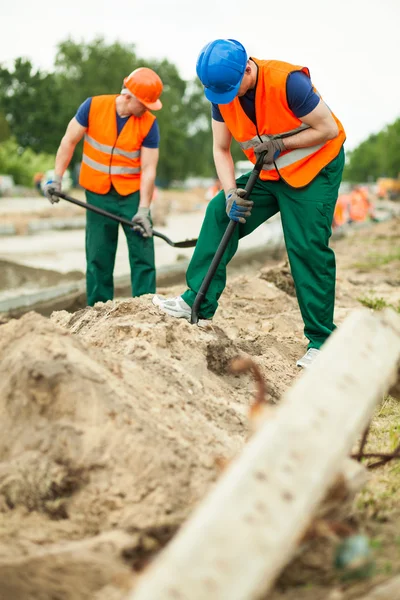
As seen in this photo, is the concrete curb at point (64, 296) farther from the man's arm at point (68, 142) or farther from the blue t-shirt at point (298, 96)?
the blue t-shirt at point (298, 96)

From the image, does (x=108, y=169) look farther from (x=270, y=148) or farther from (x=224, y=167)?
(x=270, y=148)

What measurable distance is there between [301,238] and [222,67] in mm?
1085

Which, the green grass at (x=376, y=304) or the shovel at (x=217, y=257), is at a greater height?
the shovel at (x=217, y=257)

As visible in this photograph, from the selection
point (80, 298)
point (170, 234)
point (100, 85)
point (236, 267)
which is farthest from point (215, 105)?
point (100, 85)

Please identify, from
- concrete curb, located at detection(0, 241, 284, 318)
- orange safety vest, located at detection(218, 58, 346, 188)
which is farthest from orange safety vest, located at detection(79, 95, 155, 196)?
orange safety vest, located at detection(218, 58, 346, 188)

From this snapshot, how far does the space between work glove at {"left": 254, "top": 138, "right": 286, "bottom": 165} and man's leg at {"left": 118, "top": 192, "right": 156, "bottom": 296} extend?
1.95 meters

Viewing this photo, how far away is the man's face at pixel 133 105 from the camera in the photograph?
587 cm

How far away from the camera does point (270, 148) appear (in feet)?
14.0

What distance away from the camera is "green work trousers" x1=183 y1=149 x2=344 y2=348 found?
169 inches

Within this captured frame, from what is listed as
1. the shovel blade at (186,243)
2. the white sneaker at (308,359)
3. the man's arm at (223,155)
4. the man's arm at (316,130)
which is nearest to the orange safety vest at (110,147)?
the shovel blade at (186,243)

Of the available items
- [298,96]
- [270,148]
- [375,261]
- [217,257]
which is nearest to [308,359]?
[217,257]

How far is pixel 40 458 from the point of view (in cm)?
256

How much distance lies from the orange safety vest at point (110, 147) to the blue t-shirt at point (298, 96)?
1.98 meters

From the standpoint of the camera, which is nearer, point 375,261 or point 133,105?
point 133,105
